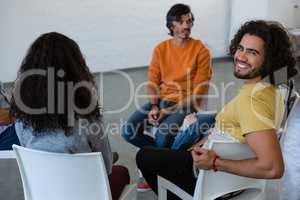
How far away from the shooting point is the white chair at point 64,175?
4.87 ft

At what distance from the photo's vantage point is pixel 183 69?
9.24ft

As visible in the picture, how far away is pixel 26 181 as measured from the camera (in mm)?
1664

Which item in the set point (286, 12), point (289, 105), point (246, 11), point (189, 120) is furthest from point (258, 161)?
point (286, 12)

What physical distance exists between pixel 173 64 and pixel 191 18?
0.34m

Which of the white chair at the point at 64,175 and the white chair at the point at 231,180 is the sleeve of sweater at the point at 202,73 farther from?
the white chair at the point at 64,175

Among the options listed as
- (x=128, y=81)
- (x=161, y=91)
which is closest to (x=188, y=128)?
(x=161, y=91)

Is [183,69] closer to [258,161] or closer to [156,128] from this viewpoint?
[156,128]

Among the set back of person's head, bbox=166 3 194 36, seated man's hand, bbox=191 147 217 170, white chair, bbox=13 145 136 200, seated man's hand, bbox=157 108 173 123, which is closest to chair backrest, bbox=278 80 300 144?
seated man's hand, bbox=191 147 217 170

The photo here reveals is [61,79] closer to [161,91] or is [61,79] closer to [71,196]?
[71,196]

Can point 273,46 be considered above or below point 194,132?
above

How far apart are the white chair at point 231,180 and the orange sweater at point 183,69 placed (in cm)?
99

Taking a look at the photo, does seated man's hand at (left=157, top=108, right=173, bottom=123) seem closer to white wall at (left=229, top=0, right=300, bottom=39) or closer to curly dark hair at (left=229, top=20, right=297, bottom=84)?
curly dark hair at (left=229, top=20, right=297, bottom=84)

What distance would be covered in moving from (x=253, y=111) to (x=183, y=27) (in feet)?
4.49

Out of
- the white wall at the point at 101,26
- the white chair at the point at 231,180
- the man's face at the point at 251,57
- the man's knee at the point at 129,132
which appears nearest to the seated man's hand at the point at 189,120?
the man's knee at the point at 129,132
